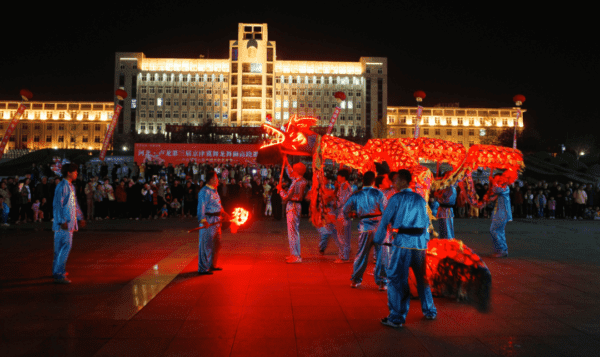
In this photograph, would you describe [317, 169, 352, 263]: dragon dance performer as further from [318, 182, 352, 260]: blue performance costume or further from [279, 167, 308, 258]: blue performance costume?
[279, 167, 308, 258]: blue performance costume

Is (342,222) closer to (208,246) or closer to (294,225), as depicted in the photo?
(294,225)

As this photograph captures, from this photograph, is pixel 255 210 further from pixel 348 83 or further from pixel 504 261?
pixel 348 83

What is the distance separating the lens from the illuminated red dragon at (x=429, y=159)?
17.0ft

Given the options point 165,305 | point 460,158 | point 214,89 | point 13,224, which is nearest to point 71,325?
point 165,305

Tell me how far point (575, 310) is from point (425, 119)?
295ft

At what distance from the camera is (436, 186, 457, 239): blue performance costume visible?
25.2 feet

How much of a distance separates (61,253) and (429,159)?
5.93m

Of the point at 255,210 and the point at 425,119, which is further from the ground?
the point at 425,119

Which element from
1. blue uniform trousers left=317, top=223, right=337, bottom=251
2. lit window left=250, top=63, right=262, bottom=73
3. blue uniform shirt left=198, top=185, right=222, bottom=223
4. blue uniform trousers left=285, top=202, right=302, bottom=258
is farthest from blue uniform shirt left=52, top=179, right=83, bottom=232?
lit window left=250, top=63, right=262, bottom=73

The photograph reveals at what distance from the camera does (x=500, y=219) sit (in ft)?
27.6

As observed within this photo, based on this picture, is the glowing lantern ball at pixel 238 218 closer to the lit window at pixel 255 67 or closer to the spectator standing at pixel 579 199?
the spectator standing at pixel 579 199

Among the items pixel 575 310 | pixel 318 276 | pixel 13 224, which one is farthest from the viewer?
pixel 13 224

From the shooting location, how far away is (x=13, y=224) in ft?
43.1

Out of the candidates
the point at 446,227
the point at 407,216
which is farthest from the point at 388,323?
the point at 446,227
